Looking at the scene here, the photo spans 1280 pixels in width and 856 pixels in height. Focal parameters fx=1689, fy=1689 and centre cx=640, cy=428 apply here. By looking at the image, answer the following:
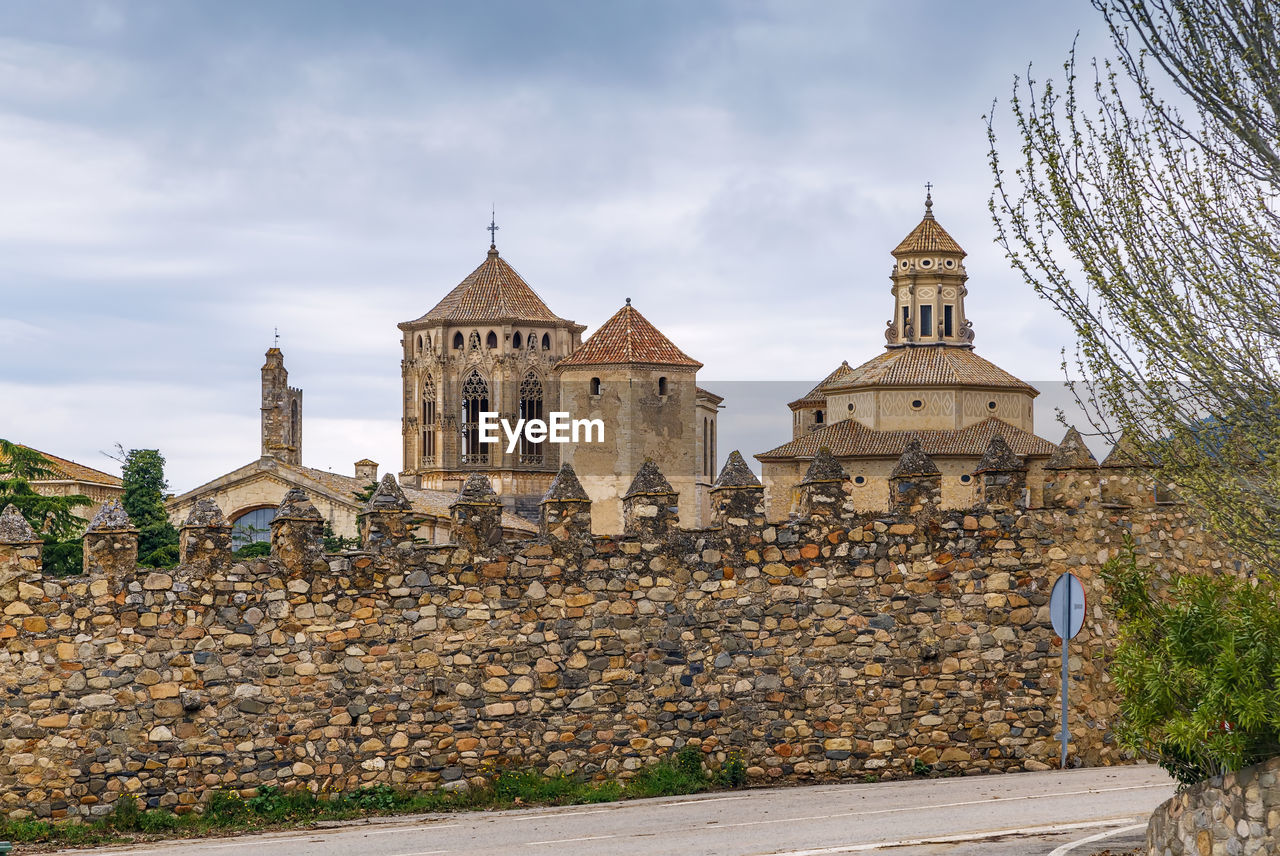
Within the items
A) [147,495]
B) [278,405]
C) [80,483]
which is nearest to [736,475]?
[147,495]

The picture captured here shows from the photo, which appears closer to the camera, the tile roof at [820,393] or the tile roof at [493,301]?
the tile roof at [820,393]

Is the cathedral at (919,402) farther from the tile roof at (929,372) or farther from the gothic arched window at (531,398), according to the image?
the gothic arched window at (531,398)

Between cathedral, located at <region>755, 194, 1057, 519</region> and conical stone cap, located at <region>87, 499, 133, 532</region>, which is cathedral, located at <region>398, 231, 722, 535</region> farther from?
conical stone cap, located at <region>87, 499, 133, 532</region>

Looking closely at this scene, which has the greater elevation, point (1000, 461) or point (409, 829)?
point (1000, 461)

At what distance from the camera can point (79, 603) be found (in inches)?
607

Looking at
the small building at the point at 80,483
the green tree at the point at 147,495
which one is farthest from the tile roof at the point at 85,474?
the green tree at the point at 147,495

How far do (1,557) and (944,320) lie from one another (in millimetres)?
74870

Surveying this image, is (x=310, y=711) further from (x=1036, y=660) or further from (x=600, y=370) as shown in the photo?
(x=600, y=370)

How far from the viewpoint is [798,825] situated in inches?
548

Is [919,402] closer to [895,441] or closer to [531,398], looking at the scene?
[895,441]

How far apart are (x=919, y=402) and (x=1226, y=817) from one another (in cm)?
6831

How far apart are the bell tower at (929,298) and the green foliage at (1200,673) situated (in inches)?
2953

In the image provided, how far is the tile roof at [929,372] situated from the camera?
260ft

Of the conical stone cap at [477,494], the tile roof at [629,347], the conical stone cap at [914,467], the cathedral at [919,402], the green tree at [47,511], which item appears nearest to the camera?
the conical stone cap at [477,494]
